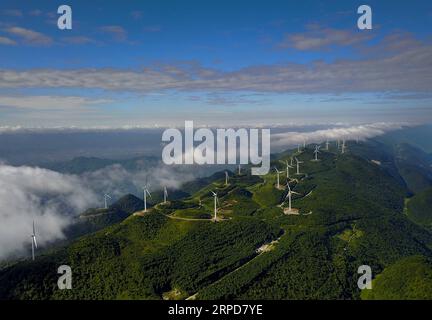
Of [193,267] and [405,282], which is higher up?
[193,267]

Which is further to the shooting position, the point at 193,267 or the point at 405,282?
the point at 193,267

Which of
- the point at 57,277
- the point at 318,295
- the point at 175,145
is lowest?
the point at 318,295

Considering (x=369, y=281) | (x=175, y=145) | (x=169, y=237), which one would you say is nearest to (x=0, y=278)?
(x=169, y=237)

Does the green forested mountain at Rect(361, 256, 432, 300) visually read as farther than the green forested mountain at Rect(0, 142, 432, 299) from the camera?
No

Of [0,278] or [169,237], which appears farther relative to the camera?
[169,237]

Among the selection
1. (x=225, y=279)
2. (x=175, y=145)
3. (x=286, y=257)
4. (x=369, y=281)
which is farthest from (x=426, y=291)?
(x=175, y=145)

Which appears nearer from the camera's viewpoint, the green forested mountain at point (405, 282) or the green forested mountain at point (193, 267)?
the green forested mountain at point (405, 282)
